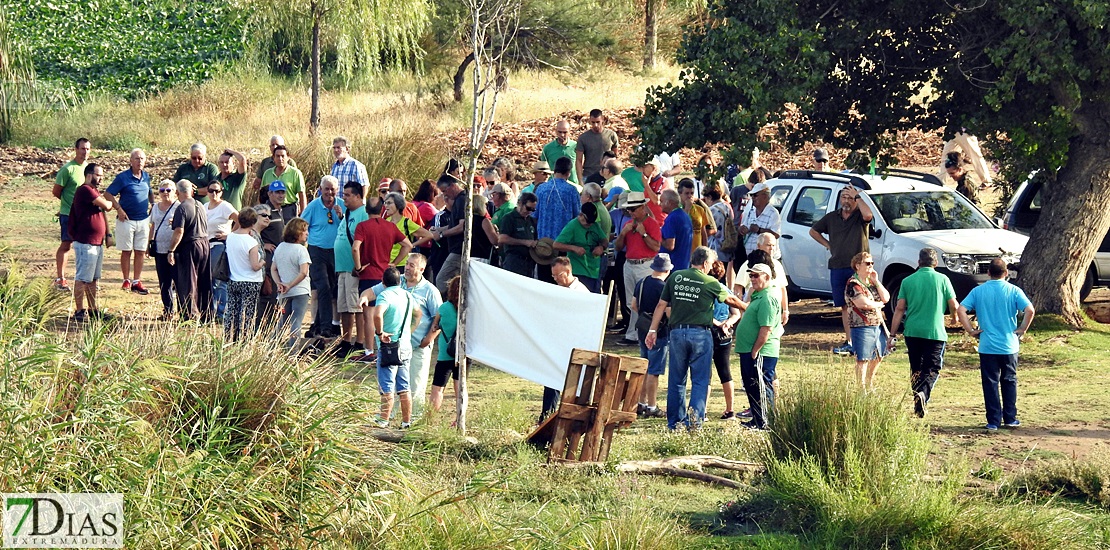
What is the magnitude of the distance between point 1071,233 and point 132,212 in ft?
38.4

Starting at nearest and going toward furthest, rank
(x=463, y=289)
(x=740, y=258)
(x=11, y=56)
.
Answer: (x=463, y=289)
(x=740, y=258)
(x=11, y=56)

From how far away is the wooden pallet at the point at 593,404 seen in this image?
965cm

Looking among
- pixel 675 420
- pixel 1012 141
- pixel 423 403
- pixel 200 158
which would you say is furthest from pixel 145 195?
pixel 1012 141

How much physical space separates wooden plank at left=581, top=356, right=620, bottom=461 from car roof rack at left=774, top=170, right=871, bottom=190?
24.9 feet

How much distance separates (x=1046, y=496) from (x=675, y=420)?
3136 millimetres

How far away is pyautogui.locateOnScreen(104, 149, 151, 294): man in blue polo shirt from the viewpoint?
1625 centimetres

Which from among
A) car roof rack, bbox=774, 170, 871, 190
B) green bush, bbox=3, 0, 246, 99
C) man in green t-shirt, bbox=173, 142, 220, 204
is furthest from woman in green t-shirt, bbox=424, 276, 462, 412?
green bush, bbox=3, 0, 246, 99

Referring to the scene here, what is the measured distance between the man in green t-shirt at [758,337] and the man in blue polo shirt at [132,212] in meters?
8.57

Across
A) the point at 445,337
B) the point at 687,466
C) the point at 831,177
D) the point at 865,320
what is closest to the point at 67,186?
the point at 445,337

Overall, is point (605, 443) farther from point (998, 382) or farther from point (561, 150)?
point (561, 150)

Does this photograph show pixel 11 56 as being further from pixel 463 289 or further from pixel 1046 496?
pixel 1046 496

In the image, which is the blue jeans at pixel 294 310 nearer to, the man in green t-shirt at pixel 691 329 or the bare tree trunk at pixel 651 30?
the man in green t-shirt at pixel 691 329

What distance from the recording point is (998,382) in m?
11.4

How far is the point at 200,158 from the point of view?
1623 cm
